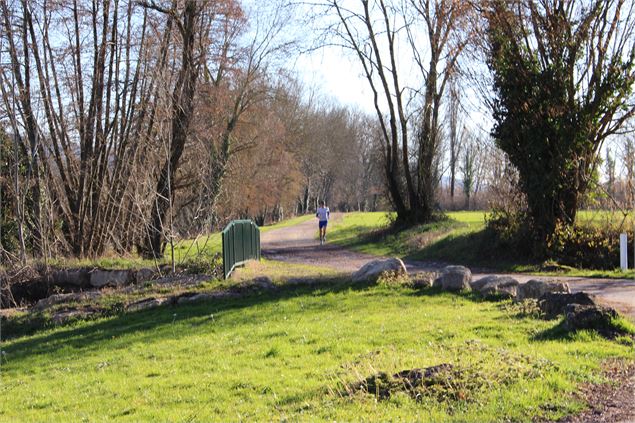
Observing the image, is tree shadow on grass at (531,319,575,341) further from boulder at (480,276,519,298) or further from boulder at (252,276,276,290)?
boulder at (252,276,276,290)

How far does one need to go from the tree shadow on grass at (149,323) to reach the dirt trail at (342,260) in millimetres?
4896

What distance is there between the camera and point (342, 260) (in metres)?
A: 25.3

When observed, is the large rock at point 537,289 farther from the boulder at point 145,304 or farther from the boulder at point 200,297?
the boulder at point 145,304

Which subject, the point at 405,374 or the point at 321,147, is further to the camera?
the point at 321,147

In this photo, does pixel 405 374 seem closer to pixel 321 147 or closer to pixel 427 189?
pixel 427 189

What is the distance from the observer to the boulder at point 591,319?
885 cm

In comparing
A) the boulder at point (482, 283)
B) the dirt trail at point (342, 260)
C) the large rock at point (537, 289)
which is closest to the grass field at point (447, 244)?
the dirt trail at point (342, 260)

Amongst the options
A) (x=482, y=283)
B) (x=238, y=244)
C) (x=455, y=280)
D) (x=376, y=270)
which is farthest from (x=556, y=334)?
(x=238, y=244)

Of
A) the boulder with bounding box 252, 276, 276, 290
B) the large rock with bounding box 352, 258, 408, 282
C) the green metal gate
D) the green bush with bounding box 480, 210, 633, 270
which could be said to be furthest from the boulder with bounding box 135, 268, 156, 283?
the green bush with bounding box 480, 210, 633, 270

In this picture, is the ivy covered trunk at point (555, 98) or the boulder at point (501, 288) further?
the ivy covered trunk at point (555, 98)

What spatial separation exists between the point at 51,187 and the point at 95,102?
3.63 m

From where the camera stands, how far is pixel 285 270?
19.5 metres

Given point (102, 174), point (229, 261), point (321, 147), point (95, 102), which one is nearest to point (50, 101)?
point (95, 102)

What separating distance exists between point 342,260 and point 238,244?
21.8ft
